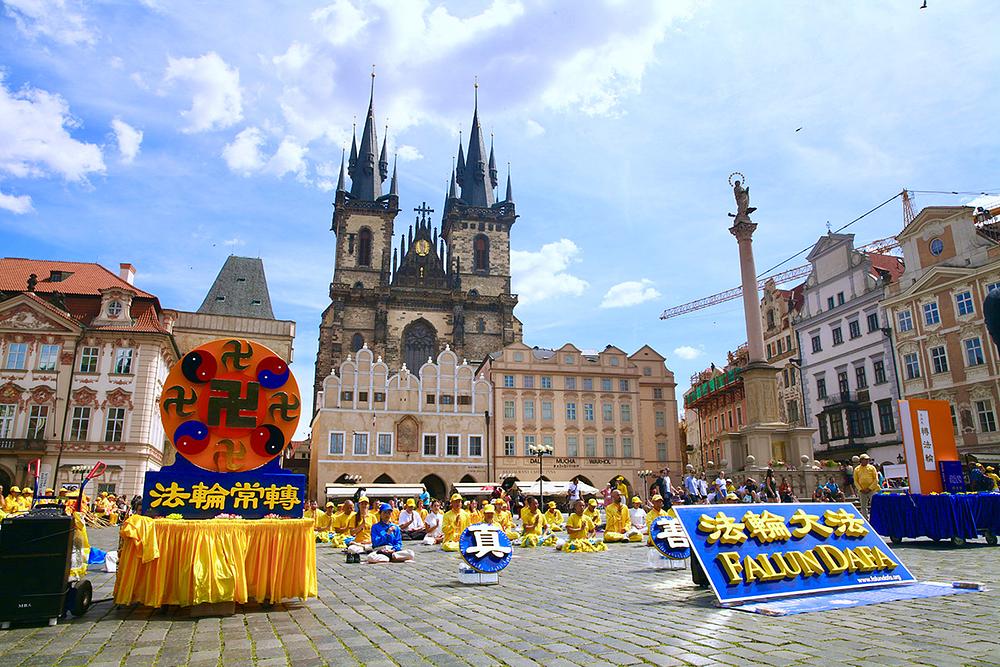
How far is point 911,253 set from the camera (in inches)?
1358

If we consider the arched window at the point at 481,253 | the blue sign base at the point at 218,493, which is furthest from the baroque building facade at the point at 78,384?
the arched window at the point at 481,253

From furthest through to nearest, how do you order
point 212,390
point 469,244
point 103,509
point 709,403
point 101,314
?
point 469,244 → point 709,403 → point 101,314 → point 103,509 → point 212,390

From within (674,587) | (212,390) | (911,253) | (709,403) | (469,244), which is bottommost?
(674,587)

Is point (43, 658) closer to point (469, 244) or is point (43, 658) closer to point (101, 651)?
point (101, 651)

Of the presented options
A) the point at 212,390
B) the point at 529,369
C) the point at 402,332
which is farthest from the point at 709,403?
the point at 212,390

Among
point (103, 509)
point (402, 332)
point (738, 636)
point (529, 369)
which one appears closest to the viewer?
point (738, 636)

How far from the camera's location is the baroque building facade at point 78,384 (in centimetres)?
3225

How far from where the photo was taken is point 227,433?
25.4 ft

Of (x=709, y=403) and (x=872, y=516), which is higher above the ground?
(x=709, y=403)

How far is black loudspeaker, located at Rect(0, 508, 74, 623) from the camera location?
6.02m

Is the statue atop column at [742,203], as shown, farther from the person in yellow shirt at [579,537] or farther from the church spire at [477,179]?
the church spire at [477,179]

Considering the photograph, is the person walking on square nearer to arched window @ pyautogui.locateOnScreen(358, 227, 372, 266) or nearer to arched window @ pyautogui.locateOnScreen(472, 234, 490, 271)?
arched window @ pyautogui.locateOnScreen(472, 234, 490, 271)

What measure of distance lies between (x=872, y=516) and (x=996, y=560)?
11.2 ft

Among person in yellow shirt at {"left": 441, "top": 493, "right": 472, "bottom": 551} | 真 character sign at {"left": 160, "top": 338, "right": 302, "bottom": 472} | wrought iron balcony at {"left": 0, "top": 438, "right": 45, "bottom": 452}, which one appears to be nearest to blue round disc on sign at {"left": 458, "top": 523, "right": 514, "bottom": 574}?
真 character sign at {"left": 160, "top": 338, "right": 302, "bottom": 472}
